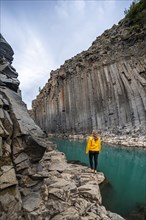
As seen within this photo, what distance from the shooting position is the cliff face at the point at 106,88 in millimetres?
24594

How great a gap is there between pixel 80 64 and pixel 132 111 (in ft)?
47.1

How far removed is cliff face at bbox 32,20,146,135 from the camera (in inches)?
968

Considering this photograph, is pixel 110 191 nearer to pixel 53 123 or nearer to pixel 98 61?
pixel 98 61

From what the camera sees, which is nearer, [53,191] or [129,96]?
[53,191]

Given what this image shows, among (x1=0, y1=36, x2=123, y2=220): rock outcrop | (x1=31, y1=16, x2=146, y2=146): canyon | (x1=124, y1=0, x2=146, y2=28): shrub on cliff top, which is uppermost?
(x1=124, y1=0, x2=146, y2=28): shrub on cliff top

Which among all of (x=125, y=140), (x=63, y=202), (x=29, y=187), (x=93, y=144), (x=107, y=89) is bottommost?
(x=63, y=202)

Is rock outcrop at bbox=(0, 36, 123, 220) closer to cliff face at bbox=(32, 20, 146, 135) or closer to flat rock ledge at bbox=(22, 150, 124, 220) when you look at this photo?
flat rock ledge at bbox=(22, 150, 124, 220)

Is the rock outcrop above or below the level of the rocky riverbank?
below

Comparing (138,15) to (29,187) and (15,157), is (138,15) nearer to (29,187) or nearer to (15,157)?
(15,157)

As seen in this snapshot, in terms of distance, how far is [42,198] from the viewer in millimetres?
5562

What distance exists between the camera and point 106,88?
28.5 m

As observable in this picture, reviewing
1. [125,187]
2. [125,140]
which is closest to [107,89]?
[125,140]

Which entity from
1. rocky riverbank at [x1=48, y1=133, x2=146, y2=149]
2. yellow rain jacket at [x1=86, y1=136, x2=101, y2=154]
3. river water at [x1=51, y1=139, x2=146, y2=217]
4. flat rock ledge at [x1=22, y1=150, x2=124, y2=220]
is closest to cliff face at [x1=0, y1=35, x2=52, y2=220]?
flat rock ledge at [x1=22, y1=150, x2=124, y2=220]

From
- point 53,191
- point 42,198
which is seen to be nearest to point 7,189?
point 42,198
